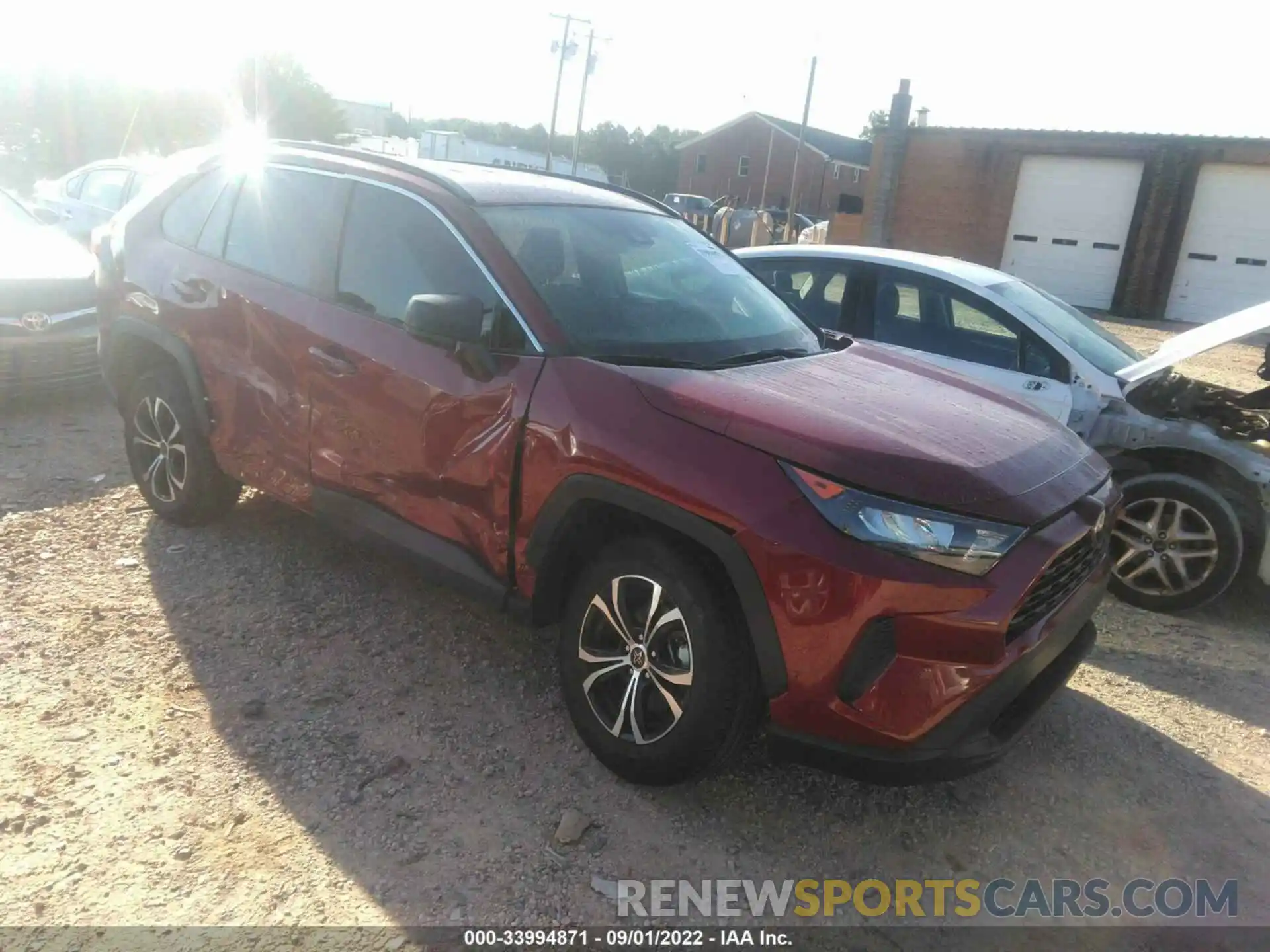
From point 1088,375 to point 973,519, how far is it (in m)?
2.91

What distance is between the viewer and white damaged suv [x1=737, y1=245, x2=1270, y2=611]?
448cm

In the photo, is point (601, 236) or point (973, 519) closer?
point (973, 519)

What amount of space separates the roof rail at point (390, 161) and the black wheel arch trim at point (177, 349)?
3.40ft

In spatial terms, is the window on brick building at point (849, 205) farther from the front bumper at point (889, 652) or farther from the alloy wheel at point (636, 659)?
the front bumper at point (889, 652)

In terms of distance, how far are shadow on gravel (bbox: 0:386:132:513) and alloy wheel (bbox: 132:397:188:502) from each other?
0.65 m

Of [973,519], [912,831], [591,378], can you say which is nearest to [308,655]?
[591,378]

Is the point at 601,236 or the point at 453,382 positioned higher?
the point at 601,236

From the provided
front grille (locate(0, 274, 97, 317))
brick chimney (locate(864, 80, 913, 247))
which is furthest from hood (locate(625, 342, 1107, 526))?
brick chimney (locate(864, 80, 913, 247))

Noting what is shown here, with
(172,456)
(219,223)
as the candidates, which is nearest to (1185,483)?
(219,223)

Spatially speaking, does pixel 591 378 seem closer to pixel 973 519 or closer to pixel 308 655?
pixel 973 519

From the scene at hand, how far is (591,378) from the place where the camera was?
289 cm

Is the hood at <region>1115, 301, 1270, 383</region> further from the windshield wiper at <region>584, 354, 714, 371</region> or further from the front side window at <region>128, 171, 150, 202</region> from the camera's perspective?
the front side window at <region>128, 171, 150, 202</region>

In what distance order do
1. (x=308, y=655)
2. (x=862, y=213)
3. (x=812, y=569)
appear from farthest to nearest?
1. (x=862, y=213)
2. (x=308, y=655)
3. (x=812, y=569)
